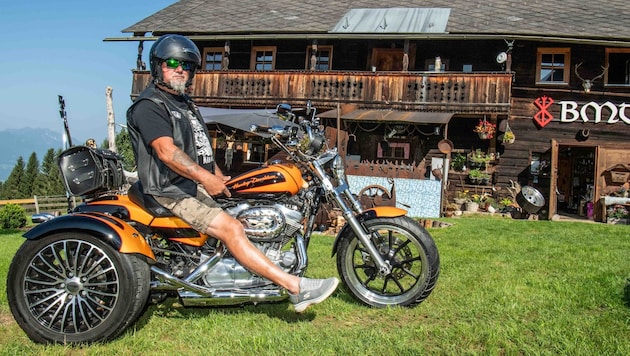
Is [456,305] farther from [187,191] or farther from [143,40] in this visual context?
[143,40]

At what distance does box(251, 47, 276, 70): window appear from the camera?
68.5ft

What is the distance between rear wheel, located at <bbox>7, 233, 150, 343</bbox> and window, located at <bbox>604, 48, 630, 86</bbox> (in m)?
18.1

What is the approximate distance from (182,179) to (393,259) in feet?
5.63

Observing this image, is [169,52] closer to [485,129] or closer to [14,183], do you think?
[485,129]

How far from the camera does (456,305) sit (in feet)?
13.0

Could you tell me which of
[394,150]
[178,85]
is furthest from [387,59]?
[178,85]

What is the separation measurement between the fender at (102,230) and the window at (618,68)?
1797 centimetres

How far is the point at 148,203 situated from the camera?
138 inches

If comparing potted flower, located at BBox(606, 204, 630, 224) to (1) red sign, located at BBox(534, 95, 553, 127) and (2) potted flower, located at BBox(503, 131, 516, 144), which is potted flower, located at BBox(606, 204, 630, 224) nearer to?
(2) potted flower, located at BBox(503, 131, 516, 144)

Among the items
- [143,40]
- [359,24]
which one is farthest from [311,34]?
[143,40]

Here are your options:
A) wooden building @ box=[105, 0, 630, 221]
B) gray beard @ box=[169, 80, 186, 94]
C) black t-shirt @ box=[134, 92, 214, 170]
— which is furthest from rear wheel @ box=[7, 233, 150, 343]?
wooden building @ box=[105, 0, 630, 221]

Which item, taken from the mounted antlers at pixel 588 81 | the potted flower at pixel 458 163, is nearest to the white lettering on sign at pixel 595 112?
the mounted antlers at pixel 588 81

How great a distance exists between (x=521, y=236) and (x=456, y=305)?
5.19 m

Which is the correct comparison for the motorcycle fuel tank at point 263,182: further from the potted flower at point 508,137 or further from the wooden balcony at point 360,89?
the potted flower at point 508,137
